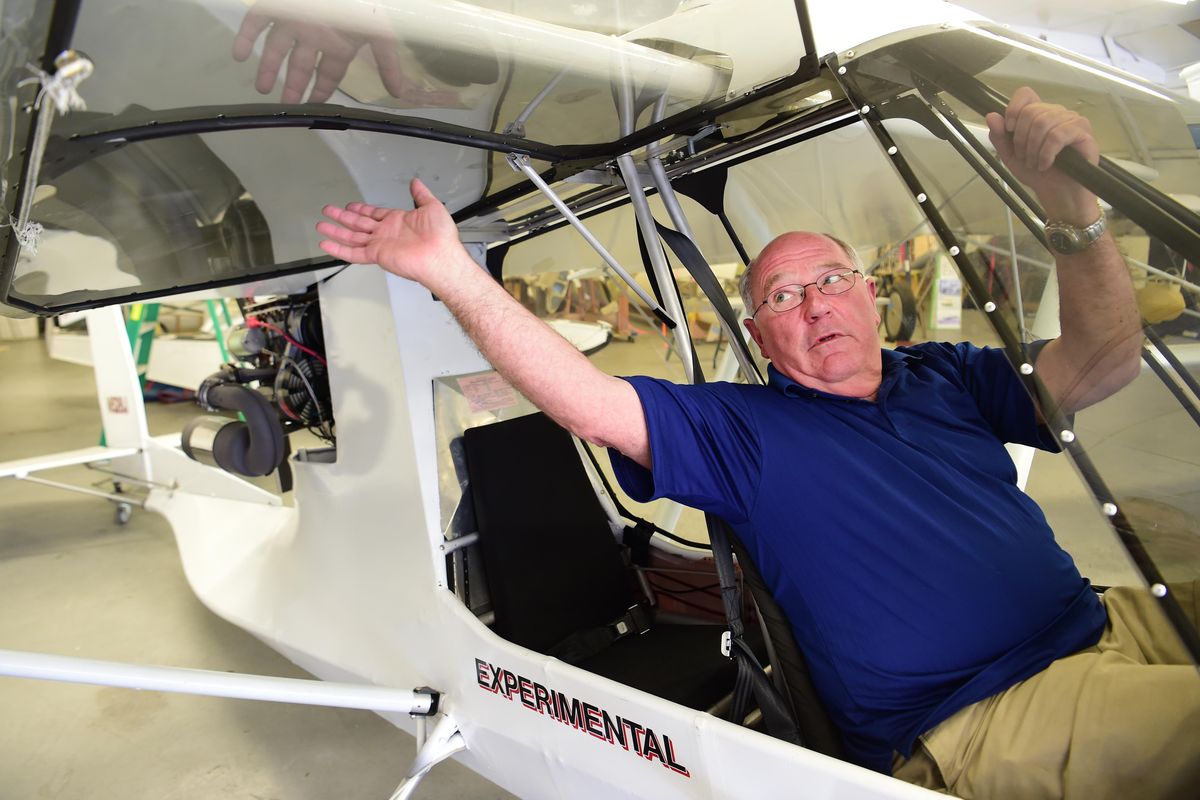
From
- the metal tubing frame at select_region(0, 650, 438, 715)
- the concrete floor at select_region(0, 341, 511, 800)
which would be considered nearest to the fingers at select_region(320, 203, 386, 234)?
the metal tubing frame at select_region(0, 650, 438, 715)

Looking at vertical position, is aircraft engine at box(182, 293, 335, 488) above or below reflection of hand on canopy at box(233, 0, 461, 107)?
below

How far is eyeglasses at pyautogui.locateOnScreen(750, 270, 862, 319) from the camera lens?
51.7 inches

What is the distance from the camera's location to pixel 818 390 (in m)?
1.26

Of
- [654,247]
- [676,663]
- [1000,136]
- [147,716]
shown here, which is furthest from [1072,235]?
[147,716]

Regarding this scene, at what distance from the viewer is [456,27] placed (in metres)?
0.86

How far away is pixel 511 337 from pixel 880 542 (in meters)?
0.65

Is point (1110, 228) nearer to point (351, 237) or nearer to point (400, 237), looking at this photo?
point (400, 237)

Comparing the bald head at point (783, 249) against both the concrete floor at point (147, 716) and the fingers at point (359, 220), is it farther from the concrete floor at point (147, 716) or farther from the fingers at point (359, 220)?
the concrete floor at point (147, 716)

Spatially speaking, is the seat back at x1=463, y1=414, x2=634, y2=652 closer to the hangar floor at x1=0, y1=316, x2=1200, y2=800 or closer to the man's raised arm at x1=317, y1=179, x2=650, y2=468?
the hangar floor at x1=0, y1=316, x2=1200, y2=800

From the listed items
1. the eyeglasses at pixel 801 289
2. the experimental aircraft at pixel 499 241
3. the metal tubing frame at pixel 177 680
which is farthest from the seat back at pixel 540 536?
the eyeglasses at pixel 801 289

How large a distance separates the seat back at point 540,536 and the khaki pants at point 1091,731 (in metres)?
0.87

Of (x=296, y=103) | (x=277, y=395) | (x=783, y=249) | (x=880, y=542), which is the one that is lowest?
(x=880, y=542)

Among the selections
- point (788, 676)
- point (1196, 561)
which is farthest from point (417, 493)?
point (1196, 561)

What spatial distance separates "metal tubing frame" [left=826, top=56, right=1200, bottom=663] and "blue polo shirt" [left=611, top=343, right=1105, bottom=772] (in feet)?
0.91
